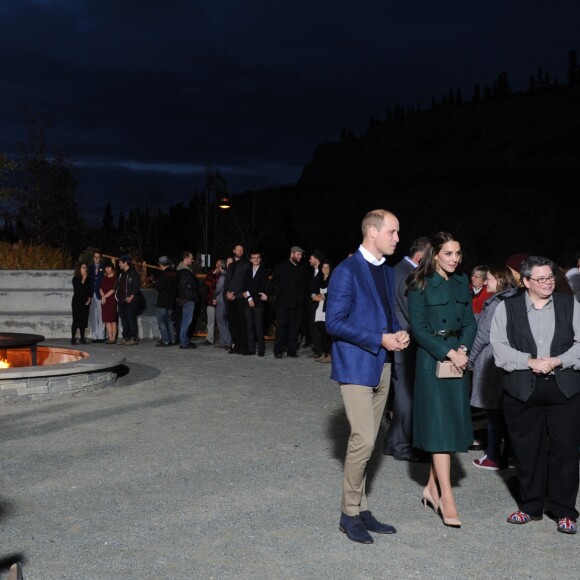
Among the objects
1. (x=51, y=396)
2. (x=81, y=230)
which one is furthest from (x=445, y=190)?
(x=51, y=396)

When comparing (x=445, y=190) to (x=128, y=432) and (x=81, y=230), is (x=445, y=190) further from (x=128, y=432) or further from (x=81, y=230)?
(x=128, y=432)

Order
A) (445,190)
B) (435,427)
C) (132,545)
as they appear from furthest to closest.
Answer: (445,190)
(435,427)
(132,545)

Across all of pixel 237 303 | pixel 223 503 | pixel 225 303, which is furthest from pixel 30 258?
pixel 223 503

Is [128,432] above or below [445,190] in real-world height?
below

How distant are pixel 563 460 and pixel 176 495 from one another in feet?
9.04

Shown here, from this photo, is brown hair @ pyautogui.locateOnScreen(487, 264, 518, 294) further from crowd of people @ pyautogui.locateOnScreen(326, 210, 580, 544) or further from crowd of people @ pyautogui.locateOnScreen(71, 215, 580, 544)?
crowd of people @ pyautogui.locateOnScreen(326, 210, 580, 544)

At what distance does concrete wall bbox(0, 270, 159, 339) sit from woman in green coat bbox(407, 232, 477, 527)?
1415cm

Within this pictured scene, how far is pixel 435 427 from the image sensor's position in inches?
212

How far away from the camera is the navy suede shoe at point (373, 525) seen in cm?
520

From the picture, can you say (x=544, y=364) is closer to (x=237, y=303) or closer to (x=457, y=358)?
(x=457, y=358)

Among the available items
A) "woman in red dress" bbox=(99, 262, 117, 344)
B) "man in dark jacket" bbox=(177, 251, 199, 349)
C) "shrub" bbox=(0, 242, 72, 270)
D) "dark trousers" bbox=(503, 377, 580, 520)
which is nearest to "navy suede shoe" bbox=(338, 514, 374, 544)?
"dark trousers" bbox=(503, 377, 580, 520)

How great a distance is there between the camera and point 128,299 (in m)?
17.7

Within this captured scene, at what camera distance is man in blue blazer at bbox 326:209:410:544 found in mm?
5031

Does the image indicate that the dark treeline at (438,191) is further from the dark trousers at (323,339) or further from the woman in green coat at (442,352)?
the woman in green coat at (442,352)
